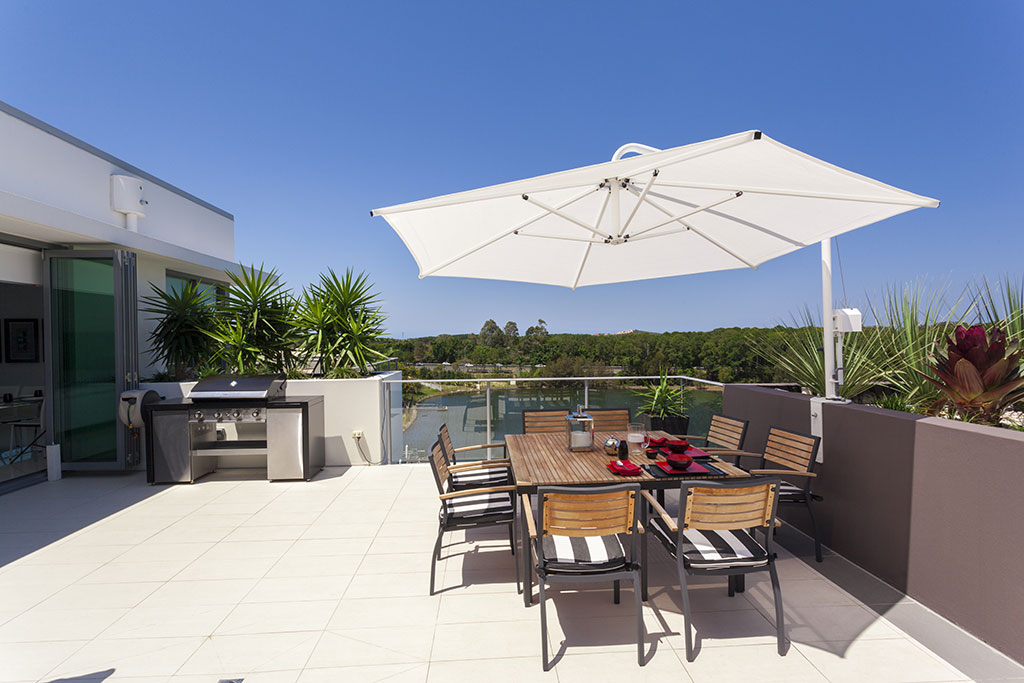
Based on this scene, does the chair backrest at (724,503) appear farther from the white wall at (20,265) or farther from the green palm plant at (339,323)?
the white wall at (20,265)

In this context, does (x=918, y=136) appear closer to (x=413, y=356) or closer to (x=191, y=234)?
(x=413, y=356)

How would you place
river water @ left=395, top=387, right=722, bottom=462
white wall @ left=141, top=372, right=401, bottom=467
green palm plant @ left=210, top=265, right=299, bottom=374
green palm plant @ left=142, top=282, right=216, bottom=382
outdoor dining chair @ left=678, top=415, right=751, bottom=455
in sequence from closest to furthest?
outdoor dining chair @ left=678, top=415, right=751, bottom=455 < river water @ left=395, top=387, right=722, bottom=462 < white wall @ left=141, top=372, right=401, bottom=467 < green palm plant @ left=210, top=265, right=299, bottom=374 < green palm plant @ left=142, top=282, right=216, bottom=382

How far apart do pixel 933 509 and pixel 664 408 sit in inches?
130

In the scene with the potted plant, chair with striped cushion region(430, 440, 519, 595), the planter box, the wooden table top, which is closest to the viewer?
the planter box

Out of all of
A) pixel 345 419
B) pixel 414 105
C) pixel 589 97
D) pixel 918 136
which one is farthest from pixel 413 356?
pixel 918 136

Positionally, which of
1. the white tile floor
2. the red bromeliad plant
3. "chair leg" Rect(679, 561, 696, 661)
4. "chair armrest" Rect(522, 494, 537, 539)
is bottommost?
the white tile floor

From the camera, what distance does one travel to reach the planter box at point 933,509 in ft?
6.66

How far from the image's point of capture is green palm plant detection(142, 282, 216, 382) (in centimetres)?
613

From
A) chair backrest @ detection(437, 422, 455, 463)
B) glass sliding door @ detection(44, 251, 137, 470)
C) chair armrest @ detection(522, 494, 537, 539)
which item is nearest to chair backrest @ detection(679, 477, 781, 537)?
chair armrest @ detection(522, 494, 537, 539)

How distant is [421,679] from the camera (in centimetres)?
204

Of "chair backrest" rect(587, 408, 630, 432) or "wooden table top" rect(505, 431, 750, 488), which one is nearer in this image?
"wooden table top" rect(505, 431, 750, 488)

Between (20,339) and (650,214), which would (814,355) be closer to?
(650,214)

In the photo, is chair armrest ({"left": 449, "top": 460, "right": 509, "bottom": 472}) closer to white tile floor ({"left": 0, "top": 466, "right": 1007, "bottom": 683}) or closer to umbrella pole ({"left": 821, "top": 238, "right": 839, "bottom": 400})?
white tile floor ({"left": 0, "top": 466, "right": 1007, "bottom": 683})

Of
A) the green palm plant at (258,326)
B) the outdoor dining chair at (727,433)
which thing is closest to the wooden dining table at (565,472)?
the outdoor dining chair at (727,433)
